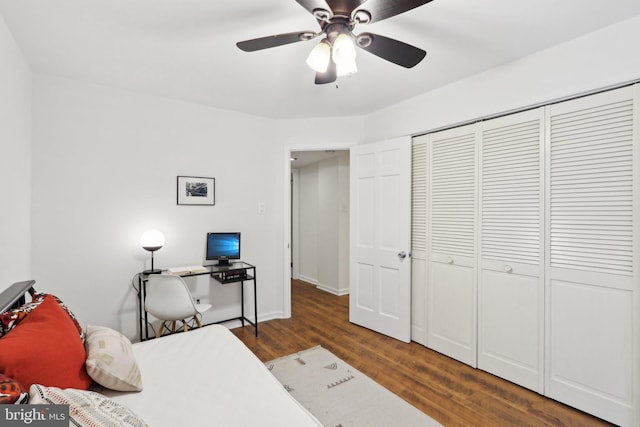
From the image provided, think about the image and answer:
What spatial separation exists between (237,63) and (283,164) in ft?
4.95

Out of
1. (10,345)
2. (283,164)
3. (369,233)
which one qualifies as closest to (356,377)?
(369,233)

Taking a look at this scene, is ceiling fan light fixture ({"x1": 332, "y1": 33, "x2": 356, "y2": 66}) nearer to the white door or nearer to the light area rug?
the white door

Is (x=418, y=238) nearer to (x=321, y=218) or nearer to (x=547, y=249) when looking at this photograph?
(x=547, y=249)

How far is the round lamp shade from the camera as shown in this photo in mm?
2770

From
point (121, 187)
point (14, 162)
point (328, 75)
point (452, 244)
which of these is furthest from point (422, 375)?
point (14, 162)

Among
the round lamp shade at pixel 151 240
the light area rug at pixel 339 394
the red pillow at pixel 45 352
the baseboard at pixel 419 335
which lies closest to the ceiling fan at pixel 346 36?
the red pillow at pixel 45 352

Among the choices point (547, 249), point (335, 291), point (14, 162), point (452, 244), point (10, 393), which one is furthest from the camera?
point (335, 291)

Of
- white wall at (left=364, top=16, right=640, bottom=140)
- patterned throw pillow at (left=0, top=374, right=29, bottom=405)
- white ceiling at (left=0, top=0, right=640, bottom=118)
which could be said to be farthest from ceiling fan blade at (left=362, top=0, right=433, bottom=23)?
patterned throw pillow at (left=0, top=374, right=29, bottom=405)

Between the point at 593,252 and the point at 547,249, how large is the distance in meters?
0.25

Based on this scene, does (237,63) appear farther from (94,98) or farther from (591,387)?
(591,387)

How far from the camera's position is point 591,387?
1967mm

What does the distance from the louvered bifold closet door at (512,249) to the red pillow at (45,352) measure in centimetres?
268

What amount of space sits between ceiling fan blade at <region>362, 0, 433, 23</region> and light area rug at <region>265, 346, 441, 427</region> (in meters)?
2.28

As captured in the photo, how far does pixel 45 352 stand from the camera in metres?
1.10
